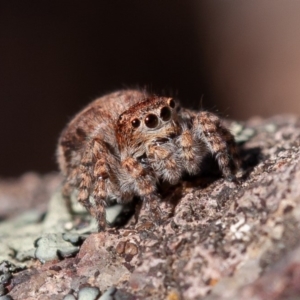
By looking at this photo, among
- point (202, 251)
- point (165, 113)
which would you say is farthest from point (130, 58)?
point (202, 251)

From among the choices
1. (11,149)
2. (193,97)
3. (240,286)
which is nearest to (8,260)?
(240,286)

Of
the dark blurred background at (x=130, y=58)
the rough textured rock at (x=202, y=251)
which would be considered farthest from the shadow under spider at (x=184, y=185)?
the dark blurred background at (x=130, y=58)

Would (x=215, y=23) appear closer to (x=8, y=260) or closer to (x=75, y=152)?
(x=75, y=152)

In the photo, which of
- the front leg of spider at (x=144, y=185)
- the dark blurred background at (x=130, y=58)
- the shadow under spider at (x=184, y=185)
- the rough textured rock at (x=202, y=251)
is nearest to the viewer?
the rough textured rock at (x=202, y=251)

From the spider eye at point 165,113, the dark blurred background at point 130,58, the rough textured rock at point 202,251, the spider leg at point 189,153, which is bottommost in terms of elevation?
the rough textured rock at point 202,251

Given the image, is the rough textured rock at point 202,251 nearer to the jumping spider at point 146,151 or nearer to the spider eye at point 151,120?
the jumping spider at point 146,151

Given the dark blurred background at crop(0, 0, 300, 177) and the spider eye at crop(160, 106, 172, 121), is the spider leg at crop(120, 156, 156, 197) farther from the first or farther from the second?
the dark blurred background at crop(0, 0, 300, 177)
